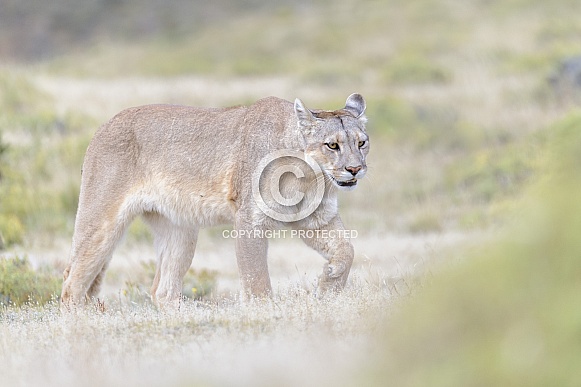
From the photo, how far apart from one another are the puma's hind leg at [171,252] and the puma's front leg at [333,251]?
1383 mm

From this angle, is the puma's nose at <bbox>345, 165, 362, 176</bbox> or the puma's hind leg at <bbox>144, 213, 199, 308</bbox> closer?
the puma's nose at <bbox>345, 165, 362, 176</bbox>

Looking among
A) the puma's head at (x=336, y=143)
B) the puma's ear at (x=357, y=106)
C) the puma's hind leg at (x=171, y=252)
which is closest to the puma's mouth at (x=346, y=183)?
the puma's head at (x=336, y=143)

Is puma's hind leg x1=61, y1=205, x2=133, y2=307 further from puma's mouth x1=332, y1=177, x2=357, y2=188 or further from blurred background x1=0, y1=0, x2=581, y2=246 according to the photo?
blurred background x1=0, y1=0, x2=581, y2=246

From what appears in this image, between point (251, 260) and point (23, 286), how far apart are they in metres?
3.04

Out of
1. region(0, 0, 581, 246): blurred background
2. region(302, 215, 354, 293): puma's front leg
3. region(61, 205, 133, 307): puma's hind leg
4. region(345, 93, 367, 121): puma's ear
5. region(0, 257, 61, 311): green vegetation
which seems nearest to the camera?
region(302, 215, 354, 293): puma's front leg

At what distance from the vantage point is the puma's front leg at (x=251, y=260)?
318 inches

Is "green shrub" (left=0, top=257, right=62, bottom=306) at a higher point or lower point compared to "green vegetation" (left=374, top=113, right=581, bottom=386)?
higher

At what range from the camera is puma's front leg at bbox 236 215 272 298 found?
8.09 meters

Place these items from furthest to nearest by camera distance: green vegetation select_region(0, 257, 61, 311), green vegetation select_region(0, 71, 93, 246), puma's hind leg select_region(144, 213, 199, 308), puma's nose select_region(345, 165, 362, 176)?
green vegetation select_region(0, 71, 93, 246) < green vegetation select_region(0, 257, 61, 311) < puma's hind leg select_region(144, 213, 199, 308) < puma's nose select_region(345, 165, 362, 176)

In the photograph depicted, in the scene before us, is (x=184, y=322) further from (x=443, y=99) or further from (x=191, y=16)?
(x=191, y=16)

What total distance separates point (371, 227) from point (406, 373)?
40.4 feet

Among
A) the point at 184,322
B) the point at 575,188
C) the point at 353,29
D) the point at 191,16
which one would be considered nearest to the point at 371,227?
the point at 184,322

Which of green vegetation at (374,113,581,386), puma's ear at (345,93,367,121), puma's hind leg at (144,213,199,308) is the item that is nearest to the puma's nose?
puma's ear at (345,93,367,121)

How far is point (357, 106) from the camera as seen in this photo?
8.63 m
